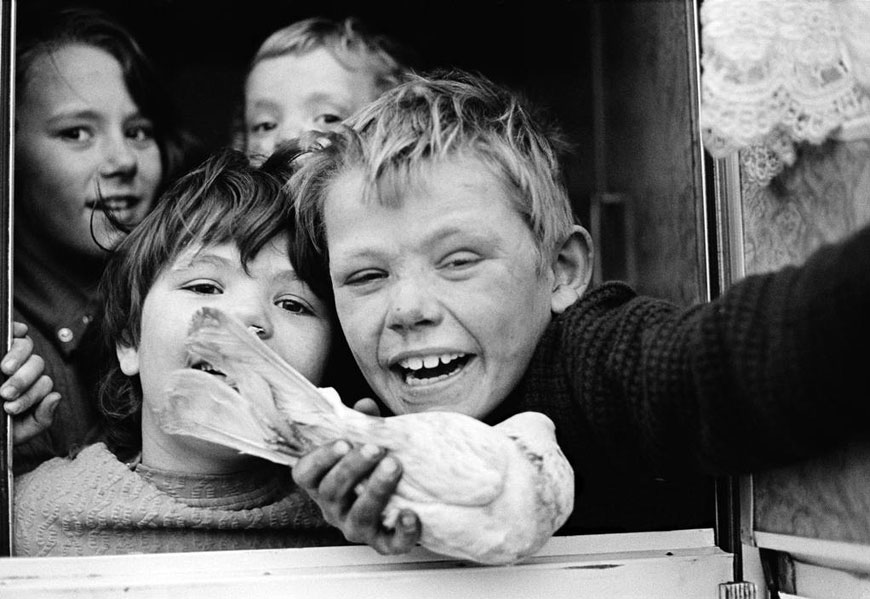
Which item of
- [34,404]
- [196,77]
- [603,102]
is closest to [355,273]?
[34,404]

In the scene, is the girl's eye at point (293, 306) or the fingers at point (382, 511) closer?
the fingers at point (382, 511)

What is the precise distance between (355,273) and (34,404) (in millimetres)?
446

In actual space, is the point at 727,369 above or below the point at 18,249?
below

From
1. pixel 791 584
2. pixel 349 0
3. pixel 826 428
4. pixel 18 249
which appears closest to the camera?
pixel 826 428

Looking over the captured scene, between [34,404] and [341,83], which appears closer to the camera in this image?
[34,404]

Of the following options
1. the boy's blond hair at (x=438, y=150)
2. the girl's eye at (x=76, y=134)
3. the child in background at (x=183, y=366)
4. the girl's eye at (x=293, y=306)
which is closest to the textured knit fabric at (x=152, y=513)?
the child in background at (x=183, y=366)

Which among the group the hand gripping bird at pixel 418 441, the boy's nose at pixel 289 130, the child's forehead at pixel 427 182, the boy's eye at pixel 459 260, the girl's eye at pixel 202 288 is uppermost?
the boy's nose at pixel 289 130

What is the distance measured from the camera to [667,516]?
1.20 meters

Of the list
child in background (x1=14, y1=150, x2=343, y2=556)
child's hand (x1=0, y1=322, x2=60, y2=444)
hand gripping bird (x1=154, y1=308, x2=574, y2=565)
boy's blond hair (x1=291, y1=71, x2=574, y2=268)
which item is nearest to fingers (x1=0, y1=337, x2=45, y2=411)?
child's hand (x1=0, y1=322, x2=60, y2=444)

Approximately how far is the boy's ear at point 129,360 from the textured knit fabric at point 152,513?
125 millimetres

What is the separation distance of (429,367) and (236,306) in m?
0.25

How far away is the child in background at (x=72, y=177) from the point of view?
4.73ft

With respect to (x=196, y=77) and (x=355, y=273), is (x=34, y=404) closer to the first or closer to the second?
(x=355, y=273)

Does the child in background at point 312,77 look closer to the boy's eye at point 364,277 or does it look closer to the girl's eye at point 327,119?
the girl's eye at point 327,119
